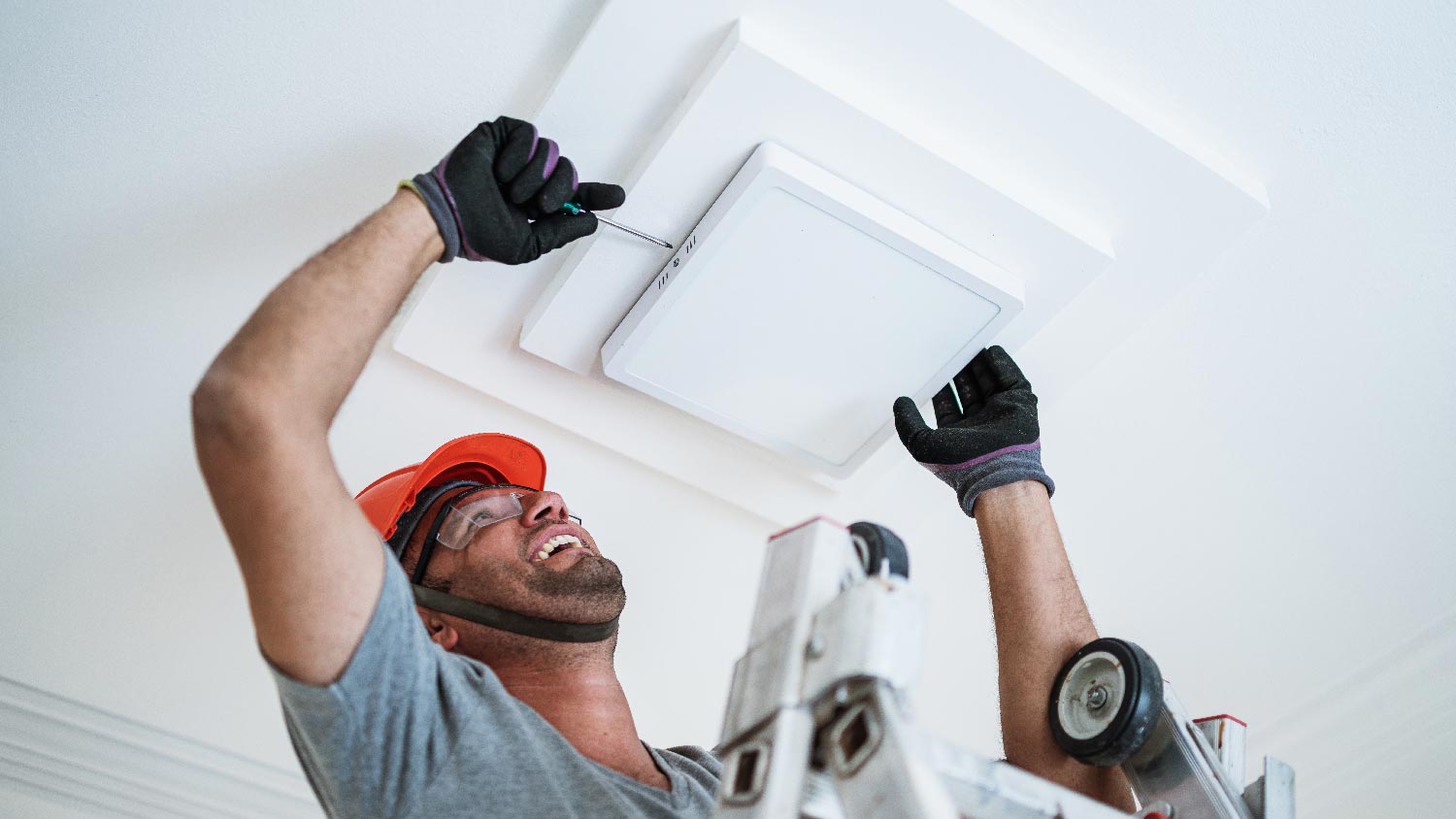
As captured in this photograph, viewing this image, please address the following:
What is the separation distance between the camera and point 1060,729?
1178 millimetres

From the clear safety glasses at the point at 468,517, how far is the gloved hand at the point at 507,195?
415mm

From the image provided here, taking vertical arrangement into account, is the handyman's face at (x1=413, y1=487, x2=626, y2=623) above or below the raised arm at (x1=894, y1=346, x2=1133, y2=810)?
below

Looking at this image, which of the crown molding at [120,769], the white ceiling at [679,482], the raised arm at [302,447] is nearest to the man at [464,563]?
the raised arm at [302,447]

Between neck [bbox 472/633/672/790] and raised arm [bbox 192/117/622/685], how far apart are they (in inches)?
17.7

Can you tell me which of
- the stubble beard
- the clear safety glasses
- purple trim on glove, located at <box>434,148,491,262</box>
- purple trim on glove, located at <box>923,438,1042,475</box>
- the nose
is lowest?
the stubble beard

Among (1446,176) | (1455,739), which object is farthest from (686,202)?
(1455,739)

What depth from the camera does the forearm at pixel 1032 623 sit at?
1245mm

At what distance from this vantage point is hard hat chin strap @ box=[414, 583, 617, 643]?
1379mm

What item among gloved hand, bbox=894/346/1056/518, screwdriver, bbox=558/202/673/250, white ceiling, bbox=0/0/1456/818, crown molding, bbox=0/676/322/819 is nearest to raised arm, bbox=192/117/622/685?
screwdriver, bbox=558/202/673/250

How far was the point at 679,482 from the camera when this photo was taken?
165 centimetres

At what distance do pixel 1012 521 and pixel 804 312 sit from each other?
409 mm

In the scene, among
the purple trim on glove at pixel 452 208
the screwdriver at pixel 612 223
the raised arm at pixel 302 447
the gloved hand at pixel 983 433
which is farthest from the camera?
the gloved hand at pixel 983 433

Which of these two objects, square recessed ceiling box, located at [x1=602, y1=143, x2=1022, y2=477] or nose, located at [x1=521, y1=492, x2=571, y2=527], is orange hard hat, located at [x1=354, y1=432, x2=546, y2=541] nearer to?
nose, located at [x1=521, y1=492, x2=571, y2=527]

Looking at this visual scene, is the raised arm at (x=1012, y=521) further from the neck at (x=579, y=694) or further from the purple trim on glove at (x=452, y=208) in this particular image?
the purple trim on glove at (x=452, y=208)
